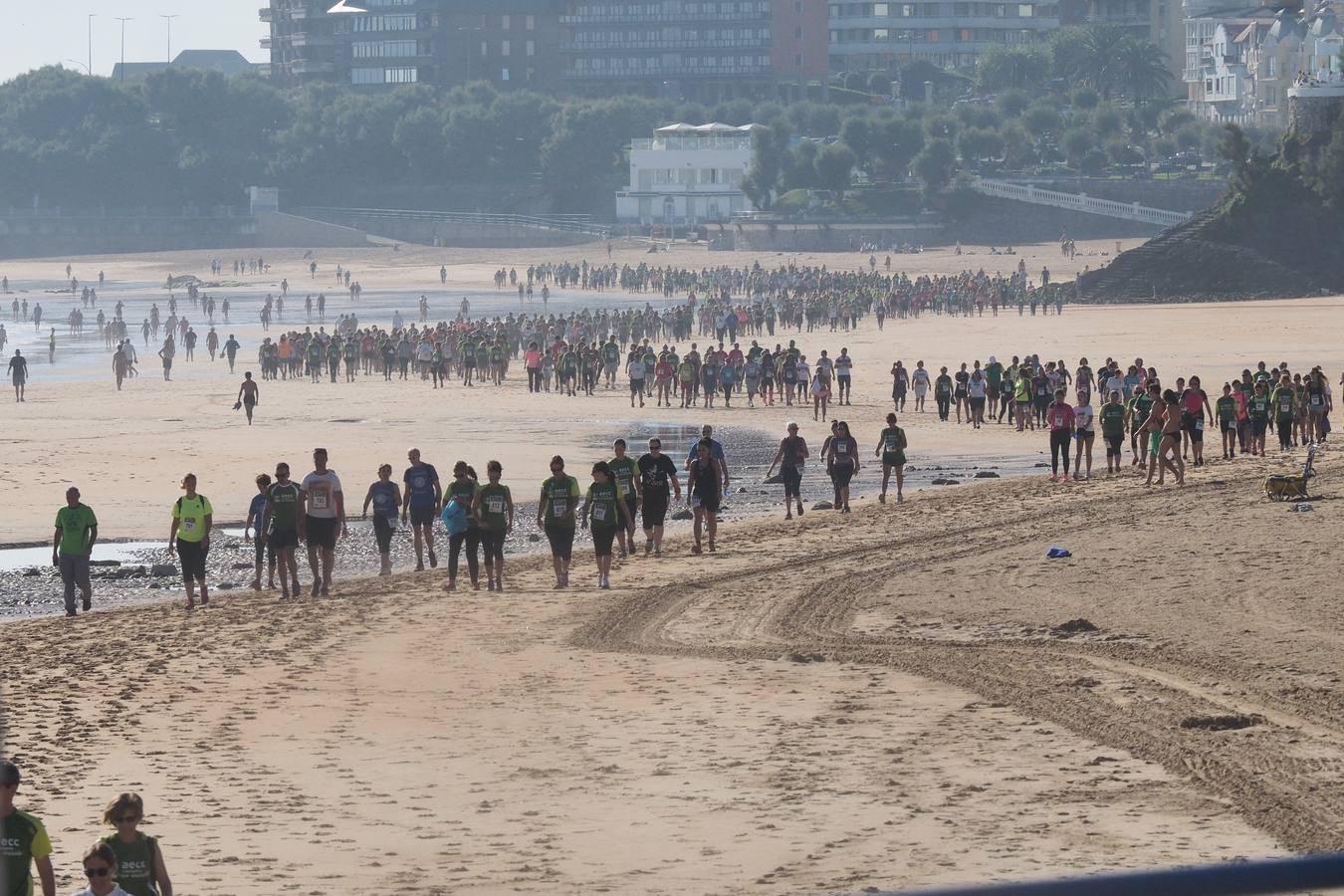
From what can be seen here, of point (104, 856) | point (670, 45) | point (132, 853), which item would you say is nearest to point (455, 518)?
point (132, 853)

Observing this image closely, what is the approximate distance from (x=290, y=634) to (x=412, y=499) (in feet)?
13.7

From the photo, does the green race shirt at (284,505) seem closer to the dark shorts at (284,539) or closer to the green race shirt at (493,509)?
the dark shorts at (284,539)

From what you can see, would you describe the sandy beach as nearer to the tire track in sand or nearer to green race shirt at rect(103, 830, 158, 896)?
the tire track in sand

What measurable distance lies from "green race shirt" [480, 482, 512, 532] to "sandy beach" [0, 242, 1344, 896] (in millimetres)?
631

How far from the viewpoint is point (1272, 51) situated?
410ft

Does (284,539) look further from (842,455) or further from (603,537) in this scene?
(842,455)

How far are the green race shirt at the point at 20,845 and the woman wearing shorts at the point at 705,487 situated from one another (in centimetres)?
1350

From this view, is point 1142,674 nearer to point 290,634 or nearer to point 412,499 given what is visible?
point 290,634

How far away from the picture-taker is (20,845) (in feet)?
22.5

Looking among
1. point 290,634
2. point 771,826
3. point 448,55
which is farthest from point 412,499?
point 448,55

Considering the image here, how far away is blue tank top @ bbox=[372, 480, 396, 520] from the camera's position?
19.5 meters

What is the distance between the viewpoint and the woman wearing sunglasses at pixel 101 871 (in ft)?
21.1

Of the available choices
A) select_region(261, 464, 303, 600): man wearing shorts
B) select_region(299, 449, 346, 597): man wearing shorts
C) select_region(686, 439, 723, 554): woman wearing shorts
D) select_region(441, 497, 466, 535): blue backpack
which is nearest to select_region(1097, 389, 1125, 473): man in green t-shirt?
select_region(686, 439, 723, 554): woman wearing shorts

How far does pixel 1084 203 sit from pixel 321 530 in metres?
93.3
